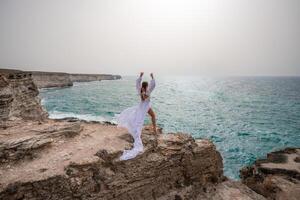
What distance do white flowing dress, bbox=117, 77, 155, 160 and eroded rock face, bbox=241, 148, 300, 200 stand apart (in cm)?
931

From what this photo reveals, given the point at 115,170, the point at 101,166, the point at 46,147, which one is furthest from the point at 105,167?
the point at 46,147

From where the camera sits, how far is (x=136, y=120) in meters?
9.14

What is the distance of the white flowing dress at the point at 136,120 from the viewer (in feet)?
28.2

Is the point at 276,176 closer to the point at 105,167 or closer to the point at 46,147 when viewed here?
the point at 105,167

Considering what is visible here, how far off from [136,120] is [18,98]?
18235 millimetres

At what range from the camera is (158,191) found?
914cm

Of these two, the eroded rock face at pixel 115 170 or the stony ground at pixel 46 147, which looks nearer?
the eroded rock face at pixel 115 170

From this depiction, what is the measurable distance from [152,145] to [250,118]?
35.8 metres

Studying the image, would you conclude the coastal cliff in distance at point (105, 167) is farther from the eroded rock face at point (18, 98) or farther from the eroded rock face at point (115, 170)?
the eroded rock face at point (18, 98)

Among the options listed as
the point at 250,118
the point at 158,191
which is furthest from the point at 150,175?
the point at 250,118

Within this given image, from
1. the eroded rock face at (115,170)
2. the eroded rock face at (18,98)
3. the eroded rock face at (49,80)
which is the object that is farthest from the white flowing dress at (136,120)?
the eroded rock face at (49,80)

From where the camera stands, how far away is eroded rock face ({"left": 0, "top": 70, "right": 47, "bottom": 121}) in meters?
17.0

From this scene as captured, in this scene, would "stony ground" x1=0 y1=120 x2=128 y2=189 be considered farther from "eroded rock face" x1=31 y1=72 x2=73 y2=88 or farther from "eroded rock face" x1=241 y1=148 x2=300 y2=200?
"eroded rock face" x1=31 y1=72 x2=73 y2=88

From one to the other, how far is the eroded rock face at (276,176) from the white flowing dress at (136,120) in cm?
931
